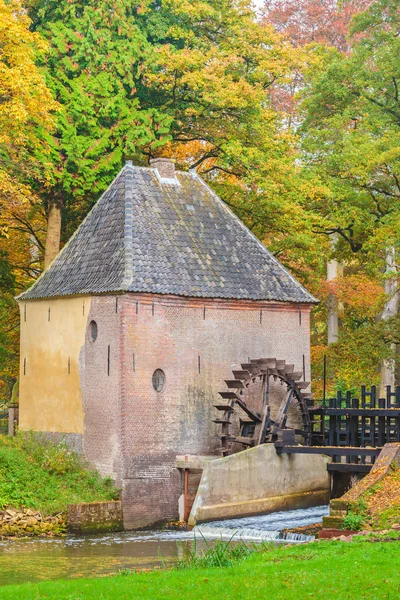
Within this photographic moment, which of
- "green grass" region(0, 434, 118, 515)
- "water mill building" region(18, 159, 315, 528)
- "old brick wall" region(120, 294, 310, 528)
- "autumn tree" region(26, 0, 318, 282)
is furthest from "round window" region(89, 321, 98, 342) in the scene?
"autumn tree" region(26, 0, 318, 282)

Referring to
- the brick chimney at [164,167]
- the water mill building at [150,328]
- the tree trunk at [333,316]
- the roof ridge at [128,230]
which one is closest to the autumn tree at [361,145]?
the tree trunk at [333,316]

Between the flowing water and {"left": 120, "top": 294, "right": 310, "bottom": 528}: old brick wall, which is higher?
{"left": 120, "top": 294, "right": 310, "bottom": 528}: old brick wall

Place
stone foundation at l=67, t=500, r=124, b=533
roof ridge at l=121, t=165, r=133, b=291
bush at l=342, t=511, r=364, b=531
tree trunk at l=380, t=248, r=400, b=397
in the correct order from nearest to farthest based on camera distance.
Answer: bush at l=342, t=511, r=364, b=531 < stone foundation at l=67, t=500, r=124, b=533 < roof ridge at l=121, t=165, r=133, b=291 < tree trunk at l=380, t=248, r=400, b=397

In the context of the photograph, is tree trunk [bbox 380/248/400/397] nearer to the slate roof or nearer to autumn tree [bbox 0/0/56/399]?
the slate roof

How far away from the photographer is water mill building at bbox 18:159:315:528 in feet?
71.8

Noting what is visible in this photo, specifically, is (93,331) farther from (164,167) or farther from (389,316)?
(389,316)

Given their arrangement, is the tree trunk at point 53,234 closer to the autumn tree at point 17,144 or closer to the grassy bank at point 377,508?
the autumn tree at point 17,144

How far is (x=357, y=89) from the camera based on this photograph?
31.2 m

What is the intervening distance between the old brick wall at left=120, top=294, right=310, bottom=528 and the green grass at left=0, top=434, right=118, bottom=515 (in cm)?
76

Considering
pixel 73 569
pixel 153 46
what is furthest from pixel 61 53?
pixel 73 569

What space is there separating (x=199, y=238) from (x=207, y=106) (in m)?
6.05

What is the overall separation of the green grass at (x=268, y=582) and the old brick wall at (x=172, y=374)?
8012mm

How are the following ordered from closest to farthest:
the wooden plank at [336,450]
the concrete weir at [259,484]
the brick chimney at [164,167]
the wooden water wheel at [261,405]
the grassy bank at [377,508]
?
the grassy bank at [377,508] < the wooden plank at [336,450] < the concrete weir at [259,484] < the wooden water wheel at [261,405] < the brick chimney at [164,167]

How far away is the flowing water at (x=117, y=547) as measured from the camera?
16.4m
